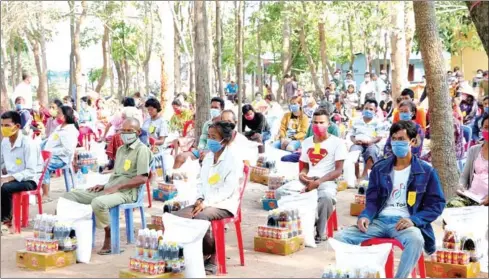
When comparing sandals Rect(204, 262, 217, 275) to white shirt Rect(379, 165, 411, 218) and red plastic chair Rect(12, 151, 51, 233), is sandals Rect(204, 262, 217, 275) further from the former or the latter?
red plastic chair Rect(12, 151, 51, 233)

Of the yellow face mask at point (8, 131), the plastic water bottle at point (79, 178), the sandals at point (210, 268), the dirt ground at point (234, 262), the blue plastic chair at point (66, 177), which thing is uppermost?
the yellow face mask at point (8, 131)

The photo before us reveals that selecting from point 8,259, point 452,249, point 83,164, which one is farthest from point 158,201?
point 452,249

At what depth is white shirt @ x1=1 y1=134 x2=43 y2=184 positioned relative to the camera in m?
7.60

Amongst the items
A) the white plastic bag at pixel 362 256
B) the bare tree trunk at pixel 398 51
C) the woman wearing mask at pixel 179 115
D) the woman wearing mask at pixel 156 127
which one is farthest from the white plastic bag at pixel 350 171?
the bare tree trunk at pixel 398 51

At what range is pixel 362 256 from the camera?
15.6 feet

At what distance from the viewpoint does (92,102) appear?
1623 centimetres

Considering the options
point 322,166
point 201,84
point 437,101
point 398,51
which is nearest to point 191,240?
point 322,166

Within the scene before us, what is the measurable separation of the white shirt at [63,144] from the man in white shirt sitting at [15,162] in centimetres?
145

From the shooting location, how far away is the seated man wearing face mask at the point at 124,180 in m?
6.71

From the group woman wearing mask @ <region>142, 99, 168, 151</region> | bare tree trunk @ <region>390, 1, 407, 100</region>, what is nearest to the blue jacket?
woman wearing mask @ <region>142, 99, 168, 151</region>

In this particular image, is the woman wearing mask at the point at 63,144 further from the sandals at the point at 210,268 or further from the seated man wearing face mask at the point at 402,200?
the seated man wearing face mask at the point at 402,200

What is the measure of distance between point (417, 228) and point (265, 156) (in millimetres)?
6110

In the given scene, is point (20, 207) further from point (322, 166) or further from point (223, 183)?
point (322, 166)

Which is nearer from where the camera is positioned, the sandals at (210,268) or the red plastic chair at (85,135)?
the sandals at (210,268)
